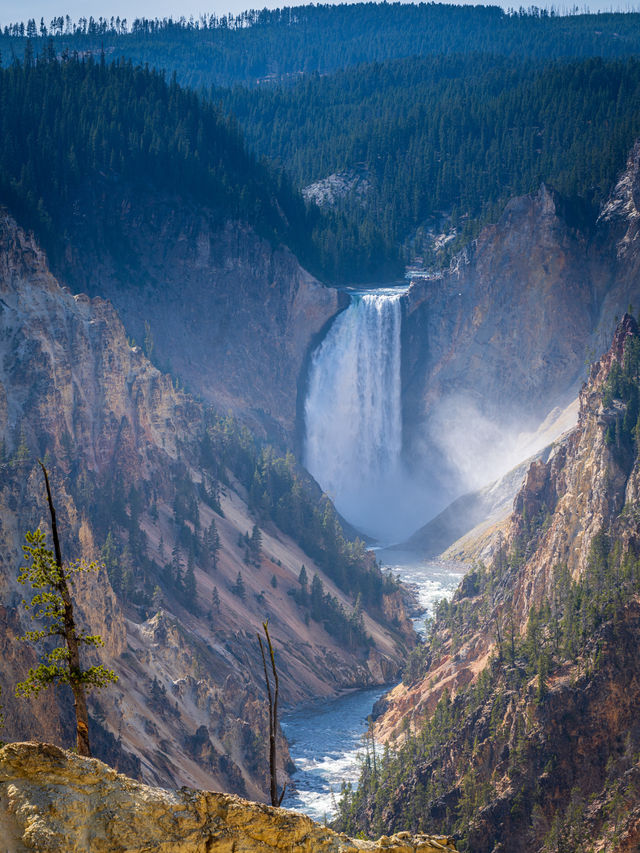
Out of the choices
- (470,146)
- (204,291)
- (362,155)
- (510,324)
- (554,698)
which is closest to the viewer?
(554,698)

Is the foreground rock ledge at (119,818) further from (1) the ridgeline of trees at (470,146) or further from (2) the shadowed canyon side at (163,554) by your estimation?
(1) the ridgeline of trees at (470,146)

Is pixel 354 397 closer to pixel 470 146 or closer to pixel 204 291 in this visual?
pixel 204 291

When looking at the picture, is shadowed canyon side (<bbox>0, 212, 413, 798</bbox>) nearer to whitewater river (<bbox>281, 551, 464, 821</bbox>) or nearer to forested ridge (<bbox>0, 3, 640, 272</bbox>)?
whitewater river (<bbox>281, 551, 464, 821</bbox>)

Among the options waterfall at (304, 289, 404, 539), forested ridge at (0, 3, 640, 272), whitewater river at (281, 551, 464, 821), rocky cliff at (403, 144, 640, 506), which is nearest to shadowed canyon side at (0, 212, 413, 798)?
whitewater river at (281, 551, 464, 821)

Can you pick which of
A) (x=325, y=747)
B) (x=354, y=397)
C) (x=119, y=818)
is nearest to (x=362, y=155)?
(x=354, y=397)

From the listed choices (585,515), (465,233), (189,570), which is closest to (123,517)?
(189,570)

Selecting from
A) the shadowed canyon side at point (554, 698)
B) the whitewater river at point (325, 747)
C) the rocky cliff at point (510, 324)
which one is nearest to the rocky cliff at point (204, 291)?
the rocky cliff at point (510, 324)
